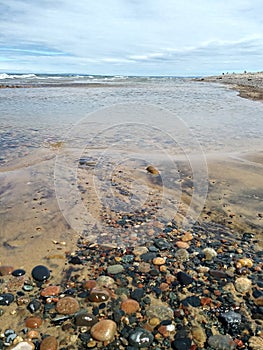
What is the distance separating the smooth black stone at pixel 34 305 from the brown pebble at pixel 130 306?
77 centimetres

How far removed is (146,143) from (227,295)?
20.4 feet

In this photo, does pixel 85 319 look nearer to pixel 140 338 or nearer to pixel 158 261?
pixel 140 338

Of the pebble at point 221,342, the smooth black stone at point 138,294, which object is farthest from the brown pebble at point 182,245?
the pebble at point 221,342

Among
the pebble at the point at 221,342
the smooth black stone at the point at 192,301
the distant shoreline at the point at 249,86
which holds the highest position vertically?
the distant shoreline at the point at 249,86

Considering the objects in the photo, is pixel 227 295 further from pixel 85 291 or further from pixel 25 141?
pixel 25 141

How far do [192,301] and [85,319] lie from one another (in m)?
1.01

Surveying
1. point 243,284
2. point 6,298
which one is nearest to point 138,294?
point 243,284

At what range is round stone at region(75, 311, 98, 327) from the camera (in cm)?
250

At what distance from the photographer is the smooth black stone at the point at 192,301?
2.73 metres

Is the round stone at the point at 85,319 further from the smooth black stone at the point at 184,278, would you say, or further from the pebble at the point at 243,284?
the pebble at the point at 243,284

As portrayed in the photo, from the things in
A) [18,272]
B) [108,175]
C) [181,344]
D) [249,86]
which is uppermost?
[249,86]

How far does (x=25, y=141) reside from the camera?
8.82 metres

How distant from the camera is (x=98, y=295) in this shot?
2812mm

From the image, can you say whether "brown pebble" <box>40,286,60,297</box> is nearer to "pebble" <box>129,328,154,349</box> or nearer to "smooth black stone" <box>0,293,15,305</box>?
"smooth black stone" <box>0,293,15,305</box>
